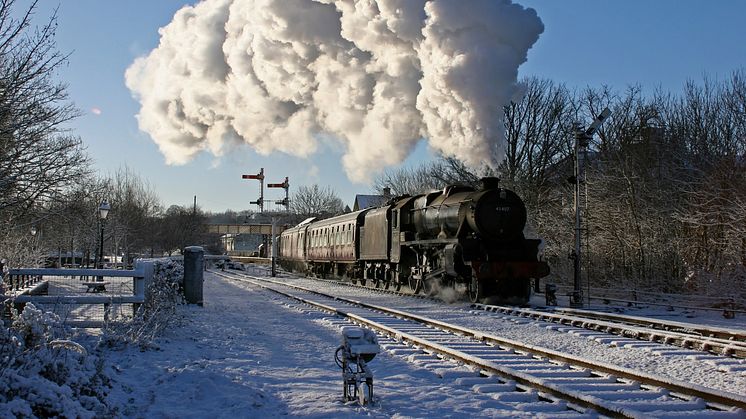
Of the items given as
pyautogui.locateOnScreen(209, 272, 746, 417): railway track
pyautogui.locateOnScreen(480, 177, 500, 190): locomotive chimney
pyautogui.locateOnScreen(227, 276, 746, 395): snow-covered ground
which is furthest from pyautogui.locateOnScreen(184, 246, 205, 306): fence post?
pyautogui.locateOnScreen(209, 272, 746, 417): railway track

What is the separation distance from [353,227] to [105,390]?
825 inches

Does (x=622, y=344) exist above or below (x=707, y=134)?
below

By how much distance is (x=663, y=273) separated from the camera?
78.8ft

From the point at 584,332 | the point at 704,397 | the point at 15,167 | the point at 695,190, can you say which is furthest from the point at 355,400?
the point at 695,190

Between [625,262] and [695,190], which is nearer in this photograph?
[695,190]

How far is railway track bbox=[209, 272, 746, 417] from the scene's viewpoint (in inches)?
228

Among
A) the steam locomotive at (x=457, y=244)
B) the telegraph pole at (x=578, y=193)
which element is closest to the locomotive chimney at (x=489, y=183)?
the steam locomotive at (x=457, y=244)

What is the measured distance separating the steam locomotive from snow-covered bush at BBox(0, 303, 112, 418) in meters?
11.1

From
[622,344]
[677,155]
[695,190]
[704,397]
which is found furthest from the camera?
[677,155]

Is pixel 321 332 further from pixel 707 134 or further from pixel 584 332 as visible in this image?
pixel 707 134

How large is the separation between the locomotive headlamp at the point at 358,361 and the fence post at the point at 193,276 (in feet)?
36.1

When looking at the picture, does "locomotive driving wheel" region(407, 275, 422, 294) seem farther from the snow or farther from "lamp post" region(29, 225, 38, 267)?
"lamp post" region(29, 225, 38, 267)

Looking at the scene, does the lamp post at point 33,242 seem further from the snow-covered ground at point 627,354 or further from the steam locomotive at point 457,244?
the snow-covered ground at point 627,354

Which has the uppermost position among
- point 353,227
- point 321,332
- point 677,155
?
point 677,155
